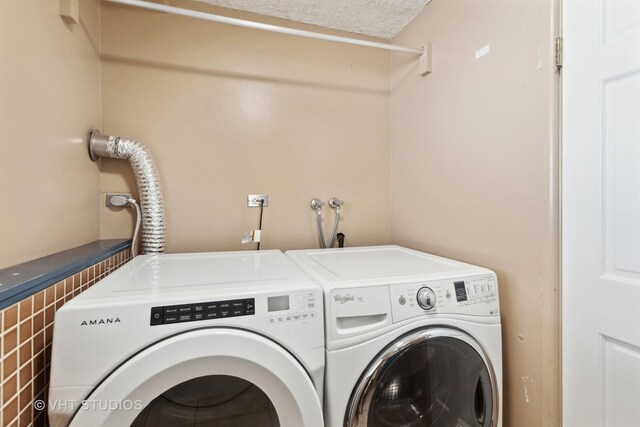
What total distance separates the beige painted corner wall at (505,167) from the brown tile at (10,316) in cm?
148

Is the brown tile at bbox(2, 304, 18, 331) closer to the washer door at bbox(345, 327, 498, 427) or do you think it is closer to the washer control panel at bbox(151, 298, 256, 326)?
the washer control panel at bbox(151, 298, 256, 326)

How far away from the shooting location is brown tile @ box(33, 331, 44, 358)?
737 millimetres

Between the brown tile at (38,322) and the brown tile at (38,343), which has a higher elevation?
the brown tile at (38,322)

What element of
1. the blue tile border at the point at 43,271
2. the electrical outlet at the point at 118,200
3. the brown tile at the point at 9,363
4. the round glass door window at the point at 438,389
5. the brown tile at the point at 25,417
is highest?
the electrical outlet at the point at 118,200

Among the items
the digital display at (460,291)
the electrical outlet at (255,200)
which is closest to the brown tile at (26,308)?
the electrical outlet at (255,200)

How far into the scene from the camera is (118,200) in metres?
1.46

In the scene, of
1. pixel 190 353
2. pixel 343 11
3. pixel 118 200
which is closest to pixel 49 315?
pixel 190 353

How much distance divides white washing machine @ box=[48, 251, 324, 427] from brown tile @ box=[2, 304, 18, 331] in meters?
0.08

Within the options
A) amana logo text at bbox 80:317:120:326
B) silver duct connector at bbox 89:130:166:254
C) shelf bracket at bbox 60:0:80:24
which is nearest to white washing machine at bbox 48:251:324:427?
amana logo text at bbox 80:317:120:326

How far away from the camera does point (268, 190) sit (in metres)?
1.72

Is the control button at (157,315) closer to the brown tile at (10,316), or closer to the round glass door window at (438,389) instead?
the brown tile at (10,316)

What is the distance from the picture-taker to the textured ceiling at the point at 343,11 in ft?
5.14

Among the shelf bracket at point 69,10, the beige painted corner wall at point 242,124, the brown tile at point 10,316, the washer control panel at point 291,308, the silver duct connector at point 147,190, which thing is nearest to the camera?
the brown tile at point 10,316

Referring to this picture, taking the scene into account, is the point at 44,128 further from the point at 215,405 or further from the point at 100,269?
the point at 215,405
